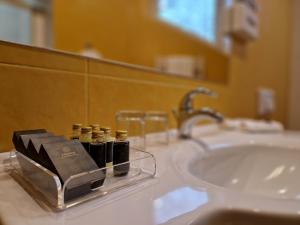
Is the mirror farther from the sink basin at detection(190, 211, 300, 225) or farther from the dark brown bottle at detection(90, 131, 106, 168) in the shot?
the sink basin at detection(190, 211, 300, 225)

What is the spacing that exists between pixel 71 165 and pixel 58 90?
239 mm

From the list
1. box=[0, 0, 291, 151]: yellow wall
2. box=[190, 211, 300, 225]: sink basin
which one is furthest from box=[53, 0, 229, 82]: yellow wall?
box=[190, 211, 300, 225]: sink basin

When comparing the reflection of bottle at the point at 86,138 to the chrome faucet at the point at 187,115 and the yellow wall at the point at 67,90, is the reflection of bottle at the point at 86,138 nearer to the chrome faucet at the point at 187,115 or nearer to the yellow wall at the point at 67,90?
the yellow wall at the point at 67,90

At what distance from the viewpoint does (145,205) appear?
315mm

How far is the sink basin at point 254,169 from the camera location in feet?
2.19

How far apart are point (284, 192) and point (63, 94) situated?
61cm

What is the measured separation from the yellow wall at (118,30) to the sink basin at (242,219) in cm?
73

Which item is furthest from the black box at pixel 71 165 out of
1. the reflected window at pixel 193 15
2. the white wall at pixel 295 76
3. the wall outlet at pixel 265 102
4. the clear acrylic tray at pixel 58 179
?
the white wall at pixel 295 76

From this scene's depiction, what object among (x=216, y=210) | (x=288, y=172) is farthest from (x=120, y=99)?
(x=288, y=172)

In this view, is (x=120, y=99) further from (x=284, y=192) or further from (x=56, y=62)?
(x=284, y=192)

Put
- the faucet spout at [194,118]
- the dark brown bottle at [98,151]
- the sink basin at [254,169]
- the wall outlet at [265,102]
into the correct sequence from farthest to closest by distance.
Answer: the wall outlet at [265,102] → the faucet spout at [194,118] → the sink basin at [254,169] → the dark brown bottle at [98,151]

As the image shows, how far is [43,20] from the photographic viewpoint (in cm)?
89

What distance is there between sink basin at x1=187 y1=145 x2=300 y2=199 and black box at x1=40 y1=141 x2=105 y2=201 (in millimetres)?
315

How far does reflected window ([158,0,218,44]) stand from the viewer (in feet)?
4.13
